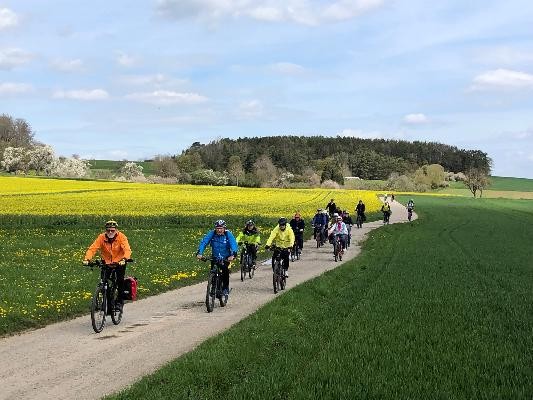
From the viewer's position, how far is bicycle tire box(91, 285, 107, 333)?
38.4 feet

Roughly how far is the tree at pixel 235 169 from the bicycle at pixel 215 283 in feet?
353

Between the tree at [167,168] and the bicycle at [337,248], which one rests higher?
the tree at [167,168]

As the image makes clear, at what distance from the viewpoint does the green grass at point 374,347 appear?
24.4 ft

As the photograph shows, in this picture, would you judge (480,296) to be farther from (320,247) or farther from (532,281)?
(320,247)

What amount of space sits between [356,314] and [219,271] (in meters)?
3.80

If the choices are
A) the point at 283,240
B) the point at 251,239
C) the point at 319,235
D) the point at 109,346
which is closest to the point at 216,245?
the point at 283,240

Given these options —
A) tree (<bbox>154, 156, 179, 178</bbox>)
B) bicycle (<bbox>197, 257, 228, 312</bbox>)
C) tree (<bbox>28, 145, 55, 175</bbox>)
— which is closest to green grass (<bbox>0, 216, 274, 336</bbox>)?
bicycle (<bbox>197, 257, 228, 312</bbox>)

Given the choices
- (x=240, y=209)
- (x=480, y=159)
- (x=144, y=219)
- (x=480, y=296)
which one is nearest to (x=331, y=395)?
(x=480, y=296)

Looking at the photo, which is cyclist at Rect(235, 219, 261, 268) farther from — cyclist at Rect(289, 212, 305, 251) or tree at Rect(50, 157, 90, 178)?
tree at Rect(50, 157, 90, 178)

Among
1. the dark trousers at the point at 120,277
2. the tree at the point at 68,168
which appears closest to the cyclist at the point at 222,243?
the dark trousers at the point at 120,277

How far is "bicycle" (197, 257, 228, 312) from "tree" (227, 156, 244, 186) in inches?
4242

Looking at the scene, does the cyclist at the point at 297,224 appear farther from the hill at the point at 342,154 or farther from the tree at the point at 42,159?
the hill at the point at 342,154

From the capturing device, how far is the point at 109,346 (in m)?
10.6

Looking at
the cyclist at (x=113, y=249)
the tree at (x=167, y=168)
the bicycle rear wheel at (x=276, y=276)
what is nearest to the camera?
the cyclist at (x=113, y=249)
